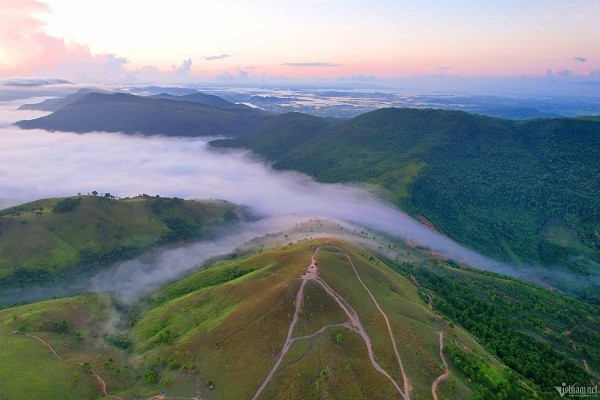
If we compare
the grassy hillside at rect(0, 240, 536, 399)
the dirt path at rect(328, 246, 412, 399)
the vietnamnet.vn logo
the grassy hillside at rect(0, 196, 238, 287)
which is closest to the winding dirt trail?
the dirt path at rect(328, 246, 412, 399)

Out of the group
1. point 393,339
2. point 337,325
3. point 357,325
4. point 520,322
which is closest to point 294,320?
point 337,325

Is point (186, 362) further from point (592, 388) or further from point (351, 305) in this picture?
point (592, 388)

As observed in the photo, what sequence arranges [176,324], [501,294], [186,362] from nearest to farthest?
[186,362] → [176,324] → [501,294]

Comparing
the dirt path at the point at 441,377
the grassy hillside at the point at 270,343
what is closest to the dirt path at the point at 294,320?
the grassy hillside at the point at 270,343

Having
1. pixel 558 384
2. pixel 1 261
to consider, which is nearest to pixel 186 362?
pixel 558 384

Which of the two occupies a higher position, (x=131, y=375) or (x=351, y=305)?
(x=351, y=305)

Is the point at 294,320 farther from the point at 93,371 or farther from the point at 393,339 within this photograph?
the point at 93,371
